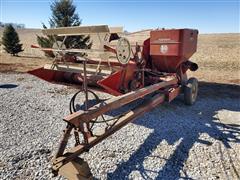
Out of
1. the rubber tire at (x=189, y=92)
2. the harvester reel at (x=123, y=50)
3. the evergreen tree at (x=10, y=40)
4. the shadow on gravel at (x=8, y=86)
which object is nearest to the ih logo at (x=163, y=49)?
the rubber tire at (x=189, y=92)

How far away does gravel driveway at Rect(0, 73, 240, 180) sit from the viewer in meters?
3.57

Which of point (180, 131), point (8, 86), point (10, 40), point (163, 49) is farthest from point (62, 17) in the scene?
point (180, 131)

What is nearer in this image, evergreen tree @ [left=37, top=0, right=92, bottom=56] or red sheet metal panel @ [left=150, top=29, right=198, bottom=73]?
red sheet metal panel @ [left=150, top=29, right=198, bottom=73]

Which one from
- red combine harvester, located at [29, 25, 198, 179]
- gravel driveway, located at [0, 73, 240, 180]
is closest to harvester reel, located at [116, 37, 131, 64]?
red combine harvester, located at [29, 25, 198, 179]

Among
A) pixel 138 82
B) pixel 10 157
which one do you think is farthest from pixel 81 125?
pixel 138 82

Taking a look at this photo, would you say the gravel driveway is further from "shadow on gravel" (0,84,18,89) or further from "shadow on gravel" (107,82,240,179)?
"shadow on gravel" (0,84,18,89)

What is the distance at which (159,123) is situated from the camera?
5359 millimetres

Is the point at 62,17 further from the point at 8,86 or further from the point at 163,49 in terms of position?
the point at 163,49

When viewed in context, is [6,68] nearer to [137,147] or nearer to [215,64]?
[137,147]

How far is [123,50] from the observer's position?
4.84 m

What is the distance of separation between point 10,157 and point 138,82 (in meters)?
3.12

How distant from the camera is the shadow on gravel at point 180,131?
11.9 feet

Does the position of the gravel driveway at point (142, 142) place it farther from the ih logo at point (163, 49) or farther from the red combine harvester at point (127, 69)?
the ih logo at point (163, 49)

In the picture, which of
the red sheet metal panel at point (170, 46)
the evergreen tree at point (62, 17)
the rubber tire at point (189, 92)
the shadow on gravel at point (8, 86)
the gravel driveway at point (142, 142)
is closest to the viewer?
the gravel driveway at point (142, 142)
